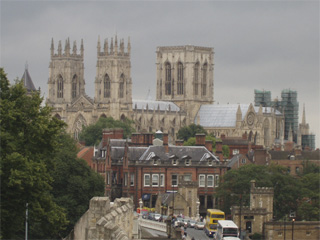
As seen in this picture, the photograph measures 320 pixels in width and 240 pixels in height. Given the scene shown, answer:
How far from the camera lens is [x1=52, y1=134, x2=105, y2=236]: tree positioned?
4650 centimetres

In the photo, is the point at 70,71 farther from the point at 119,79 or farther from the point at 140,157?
the point at 140,157

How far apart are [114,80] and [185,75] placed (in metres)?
21.9

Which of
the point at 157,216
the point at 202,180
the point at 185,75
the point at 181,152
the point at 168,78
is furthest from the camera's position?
the point at 168,78

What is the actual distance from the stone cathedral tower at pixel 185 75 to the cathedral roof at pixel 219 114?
7.46 ft

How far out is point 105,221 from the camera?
1063 inches

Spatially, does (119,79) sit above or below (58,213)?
above

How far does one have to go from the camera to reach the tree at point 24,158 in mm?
31578

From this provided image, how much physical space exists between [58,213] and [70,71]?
139 metres

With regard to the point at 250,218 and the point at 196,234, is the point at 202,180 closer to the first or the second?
the point at 250,218

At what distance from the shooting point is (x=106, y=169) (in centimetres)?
7119

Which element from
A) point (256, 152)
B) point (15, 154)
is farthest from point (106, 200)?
point (256, 152)

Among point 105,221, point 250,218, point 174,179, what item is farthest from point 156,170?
point 105,221

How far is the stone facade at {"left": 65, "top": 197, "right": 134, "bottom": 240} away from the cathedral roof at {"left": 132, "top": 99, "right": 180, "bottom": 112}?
13987 centimetres

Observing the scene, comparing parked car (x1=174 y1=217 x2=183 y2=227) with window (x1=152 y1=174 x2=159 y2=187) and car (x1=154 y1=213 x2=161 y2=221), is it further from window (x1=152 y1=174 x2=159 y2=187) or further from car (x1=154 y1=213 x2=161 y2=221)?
window (x1=152 y1=174 x2=159 y2=187)
